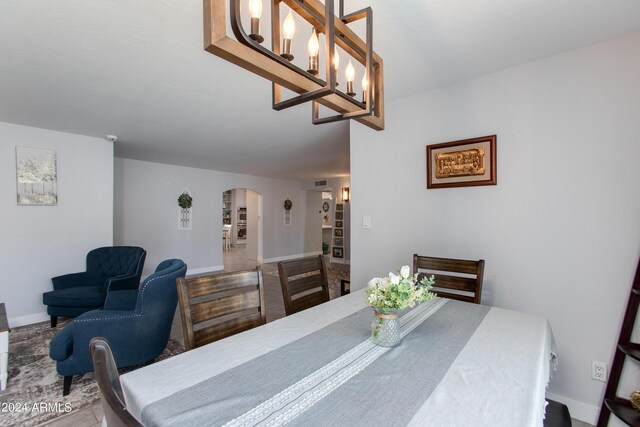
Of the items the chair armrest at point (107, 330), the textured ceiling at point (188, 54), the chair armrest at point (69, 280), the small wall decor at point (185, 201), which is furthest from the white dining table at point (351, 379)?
the small wall decor at point (185, 201)

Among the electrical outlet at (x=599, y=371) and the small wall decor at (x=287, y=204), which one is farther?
the small wall decor at (x=287, y=204)

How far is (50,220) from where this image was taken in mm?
3660

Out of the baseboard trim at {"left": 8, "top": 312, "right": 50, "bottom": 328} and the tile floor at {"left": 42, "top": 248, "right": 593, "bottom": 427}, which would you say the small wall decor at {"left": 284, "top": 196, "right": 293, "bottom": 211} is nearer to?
the tile floor at {"left": 42, "top": 248, "right": 593, "bottom": 427}

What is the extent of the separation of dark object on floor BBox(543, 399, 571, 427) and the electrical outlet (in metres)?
0.83

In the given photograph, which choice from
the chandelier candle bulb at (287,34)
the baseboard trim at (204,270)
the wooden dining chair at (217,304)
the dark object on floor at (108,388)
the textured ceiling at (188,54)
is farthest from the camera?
the baseboard trim at (204,270)

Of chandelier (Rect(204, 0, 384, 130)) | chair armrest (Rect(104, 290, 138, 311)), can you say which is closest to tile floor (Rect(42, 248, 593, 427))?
chair armrest (Rect(104, 290, 138, 311))

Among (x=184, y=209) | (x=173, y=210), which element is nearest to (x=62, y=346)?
(x=173, y=210)

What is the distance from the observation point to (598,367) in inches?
72.9

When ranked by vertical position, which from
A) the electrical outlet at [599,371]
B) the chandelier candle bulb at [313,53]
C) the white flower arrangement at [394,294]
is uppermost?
the chandelier candle bulb at [313,53]

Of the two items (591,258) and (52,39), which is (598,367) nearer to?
(591,258)

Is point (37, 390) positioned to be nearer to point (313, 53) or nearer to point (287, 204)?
point (313, 53)

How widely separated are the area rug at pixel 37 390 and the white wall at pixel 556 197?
9.24 ft

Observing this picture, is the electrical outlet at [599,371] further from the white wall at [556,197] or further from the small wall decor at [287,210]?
the small wall decor at [287,210]

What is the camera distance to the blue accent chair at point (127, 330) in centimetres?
202
